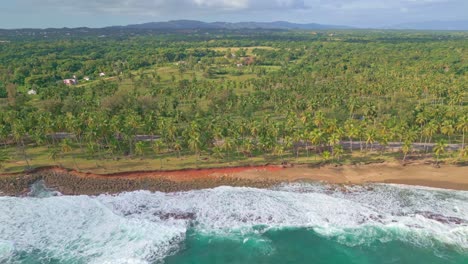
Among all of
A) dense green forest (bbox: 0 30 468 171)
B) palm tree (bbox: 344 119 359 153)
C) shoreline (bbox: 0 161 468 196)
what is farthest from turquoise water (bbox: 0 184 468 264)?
palm tree (bbox: 344 119 359 153)

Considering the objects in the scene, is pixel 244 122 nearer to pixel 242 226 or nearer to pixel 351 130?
pixel 351 130

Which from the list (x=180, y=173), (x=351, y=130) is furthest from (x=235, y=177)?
(x=351, y=130)

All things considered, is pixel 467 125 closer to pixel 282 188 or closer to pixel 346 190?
pixel 346 190

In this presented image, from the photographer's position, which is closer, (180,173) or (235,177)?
(235,177)

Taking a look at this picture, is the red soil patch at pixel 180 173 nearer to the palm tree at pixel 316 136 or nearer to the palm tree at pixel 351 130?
the palm tree at pixel 316 136

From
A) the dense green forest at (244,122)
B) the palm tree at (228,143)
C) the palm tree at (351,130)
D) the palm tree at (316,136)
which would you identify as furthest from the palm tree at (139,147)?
the palm tree at (351,130)
